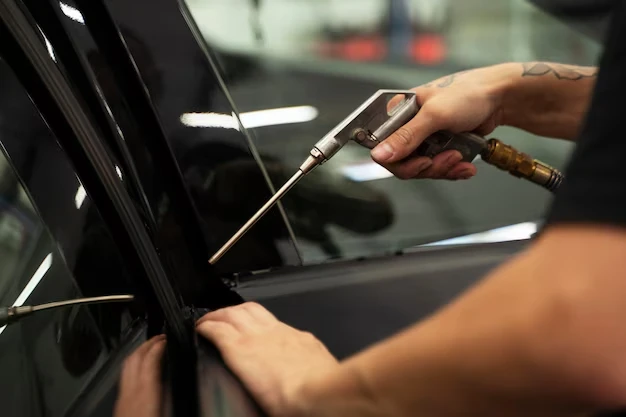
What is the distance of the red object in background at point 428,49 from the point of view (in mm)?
1574

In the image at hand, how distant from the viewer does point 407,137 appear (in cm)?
85

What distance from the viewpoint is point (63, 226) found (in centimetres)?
71

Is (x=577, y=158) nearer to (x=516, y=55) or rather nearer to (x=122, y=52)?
(x=122, y=52)

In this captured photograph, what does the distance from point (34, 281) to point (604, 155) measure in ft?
1.97

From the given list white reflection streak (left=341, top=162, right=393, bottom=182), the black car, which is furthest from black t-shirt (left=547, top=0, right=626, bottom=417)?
white reflection streak (left=341, top=162, right=393, bottom=182)

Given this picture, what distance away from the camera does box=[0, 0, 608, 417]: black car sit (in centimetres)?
67

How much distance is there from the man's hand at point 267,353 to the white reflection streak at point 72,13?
383 mm

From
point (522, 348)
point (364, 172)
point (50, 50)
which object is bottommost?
point (522, 348)

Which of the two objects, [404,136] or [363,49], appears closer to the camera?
[404,136]

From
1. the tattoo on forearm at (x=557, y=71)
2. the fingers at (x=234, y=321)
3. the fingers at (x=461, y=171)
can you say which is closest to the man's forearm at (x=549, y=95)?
the tattoo on forearm at (x=557, y=71)

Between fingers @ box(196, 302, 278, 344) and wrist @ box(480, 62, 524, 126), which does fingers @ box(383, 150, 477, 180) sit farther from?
fingers @ box(196, 302, 278, 344)

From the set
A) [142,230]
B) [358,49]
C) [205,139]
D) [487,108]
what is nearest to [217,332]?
[142,230]

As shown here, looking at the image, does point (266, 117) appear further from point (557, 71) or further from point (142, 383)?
point (142, 383)

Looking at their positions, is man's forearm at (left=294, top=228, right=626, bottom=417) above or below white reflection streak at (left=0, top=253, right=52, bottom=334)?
below
